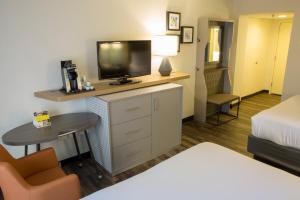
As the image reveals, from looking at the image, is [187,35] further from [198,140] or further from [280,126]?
[280,126]

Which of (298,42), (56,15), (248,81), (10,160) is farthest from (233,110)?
(10,160)

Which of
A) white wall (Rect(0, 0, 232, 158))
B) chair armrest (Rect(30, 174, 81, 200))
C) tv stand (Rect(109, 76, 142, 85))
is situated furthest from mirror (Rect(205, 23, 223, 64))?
chair armrest (Rect(30, 174, 81, 200))

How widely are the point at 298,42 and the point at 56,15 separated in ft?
12.3

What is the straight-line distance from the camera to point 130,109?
103 inches

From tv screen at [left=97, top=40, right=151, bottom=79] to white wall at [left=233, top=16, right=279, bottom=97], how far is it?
8.57ft

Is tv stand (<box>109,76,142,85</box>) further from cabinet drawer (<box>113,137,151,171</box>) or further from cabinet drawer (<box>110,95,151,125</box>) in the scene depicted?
cabinet drawer (<box>113,137,151,171</box>)

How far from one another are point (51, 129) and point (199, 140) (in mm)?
2234

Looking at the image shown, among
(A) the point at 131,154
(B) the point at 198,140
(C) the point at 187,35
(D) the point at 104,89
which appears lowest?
(B) the point at 198,140

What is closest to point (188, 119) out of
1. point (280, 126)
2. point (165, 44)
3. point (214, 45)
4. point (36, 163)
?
point (214, 45)

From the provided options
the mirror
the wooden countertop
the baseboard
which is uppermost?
the mirror

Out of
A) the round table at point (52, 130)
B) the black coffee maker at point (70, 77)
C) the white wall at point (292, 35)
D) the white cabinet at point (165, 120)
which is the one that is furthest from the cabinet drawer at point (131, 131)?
the white wall at point (292, 35)

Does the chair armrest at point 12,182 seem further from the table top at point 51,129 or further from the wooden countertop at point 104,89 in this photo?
the wooden countertop at point 104,89

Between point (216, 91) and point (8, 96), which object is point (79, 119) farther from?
point (216, 91)

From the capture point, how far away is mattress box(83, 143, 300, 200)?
1384mm
